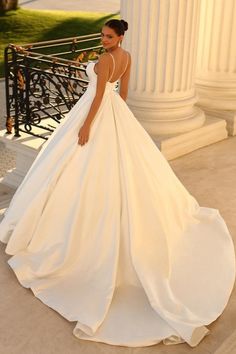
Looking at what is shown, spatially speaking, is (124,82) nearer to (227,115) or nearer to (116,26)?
(116,26)

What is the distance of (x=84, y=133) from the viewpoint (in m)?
4.17

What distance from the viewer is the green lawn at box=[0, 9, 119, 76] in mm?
20344

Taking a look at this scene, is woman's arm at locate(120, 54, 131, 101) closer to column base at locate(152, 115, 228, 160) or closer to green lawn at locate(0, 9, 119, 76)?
column base at locate(152, 115, 228, 160)

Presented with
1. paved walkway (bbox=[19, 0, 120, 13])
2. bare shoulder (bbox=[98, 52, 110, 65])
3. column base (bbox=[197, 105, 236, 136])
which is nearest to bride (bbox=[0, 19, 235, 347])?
bare shoulder (bbox=[98, 52, 110, 65])

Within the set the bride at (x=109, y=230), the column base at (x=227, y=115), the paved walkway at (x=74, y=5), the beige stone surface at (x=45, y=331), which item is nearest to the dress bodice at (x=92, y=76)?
the bride at (x=109, y=230)

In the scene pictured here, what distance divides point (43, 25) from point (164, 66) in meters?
16.1

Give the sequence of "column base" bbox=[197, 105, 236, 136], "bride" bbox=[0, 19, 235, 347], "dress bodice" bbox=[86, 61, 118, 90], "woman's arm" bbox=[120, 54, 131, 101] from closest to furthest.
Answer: "bride" bbox=[0, 19, 235, 347], "dress bodice" bbox=[86, 61, 118, 90], "woman's arm" bbox=[120, 54, 131, 101], "column base" bbox=[197, 105, 236, 136]

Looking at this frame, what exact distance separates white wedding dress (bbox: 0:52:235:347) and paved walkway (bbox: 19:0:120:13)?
21047 millimetres

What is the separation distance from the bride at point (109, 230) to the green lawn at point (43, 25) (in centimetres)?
1585

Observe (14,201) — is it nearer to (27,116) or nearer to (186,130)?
(27,116)

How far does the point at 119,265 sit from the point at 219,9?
418 centimetres

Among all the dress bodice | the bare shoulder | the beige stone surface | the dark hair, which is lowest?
the beige stone surface

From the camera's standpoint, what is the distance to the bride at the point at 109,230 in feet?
12.7

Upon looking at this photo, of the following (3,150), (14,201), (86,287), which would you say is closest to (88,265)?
(86,287)
